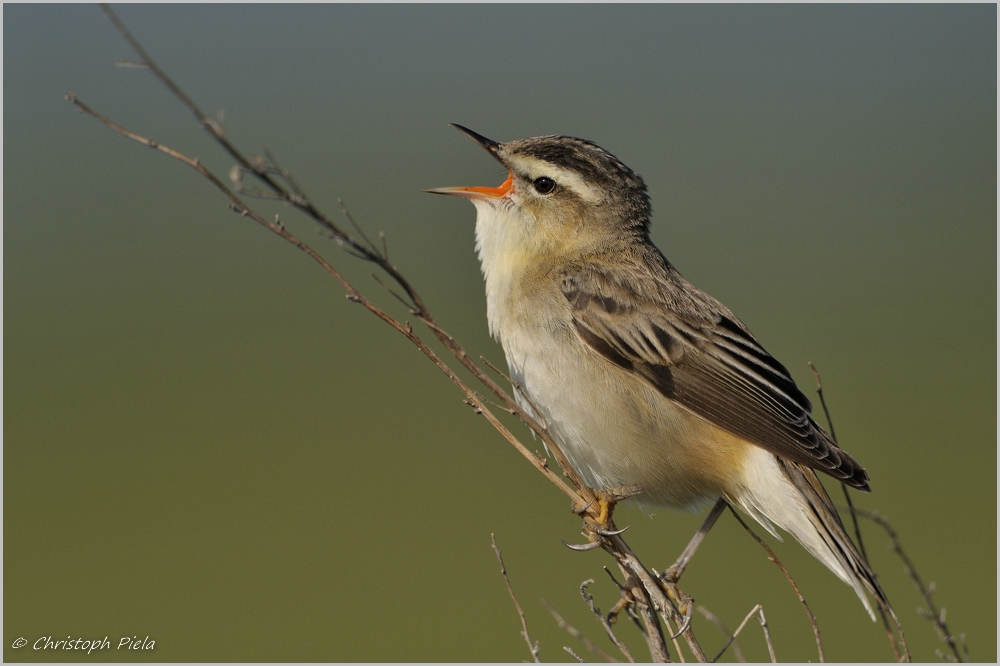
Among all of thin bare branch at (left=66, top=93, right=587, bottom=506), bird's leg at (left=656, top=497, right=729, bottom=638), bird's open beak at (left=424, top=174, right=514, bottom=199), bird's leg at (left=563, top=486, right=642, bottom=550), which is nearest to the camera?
thin bare branch at (left=66, top=93, right=587, bottom=506)

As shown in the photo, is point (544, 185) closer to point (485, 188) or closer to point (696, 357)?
point (485, 188)

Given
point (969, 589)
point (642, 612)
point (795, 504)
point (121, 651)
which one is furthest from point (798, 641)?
point (121, 651)

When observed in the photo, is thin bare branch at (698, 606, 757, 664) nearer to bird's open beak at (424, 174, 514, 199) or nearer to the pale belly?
the pale belly

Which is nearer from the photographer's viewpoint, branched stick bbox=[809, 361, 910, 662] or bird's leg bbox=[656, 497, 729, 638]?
branched stick bbox=[809, 361, 910, 662]

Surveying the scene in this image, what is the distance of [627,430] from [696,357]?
56 centimetres

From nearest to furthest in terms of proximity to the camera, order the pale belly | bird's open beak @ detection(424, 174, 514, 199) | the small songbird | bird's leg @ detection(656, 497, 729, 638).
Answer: bird's leg @ detection(656, 497, 729, 638) < the small songbird < the pale belly < bird's open beak @ detection(424, 174, 514, 199)

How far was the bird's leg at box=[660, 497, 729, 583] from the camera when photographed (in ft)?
13.8

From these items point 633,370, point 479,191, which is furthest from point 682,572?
point 479,191

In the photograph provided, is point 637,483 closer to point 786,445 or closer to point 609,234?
point 786,445

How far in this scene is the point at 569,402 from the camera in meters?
4.30

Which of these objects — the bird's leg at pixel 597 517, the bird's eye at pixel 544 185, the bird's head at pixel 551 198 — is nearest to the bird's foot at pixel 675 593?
the bird's leg at pixel 597 517

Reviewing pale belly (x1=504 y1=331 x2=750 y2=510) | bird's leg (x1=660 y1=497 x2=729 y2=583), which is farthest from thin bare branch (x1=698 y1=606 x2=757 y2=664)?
pale belly (x1=504 y1=331 x2=750 y2=510)

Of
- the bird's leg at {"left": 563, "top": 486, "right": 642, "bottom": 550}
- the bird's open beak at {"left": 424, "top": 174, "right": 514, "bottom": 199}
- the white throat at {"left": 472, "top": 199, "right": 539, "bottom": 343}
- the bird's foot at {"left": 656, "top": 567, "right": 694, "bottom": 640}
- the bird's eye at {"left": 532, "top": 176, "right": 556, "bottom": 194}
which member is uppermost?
the bird's eye at {"left": 532, "top": 176, "right": 556, "bottom": 194}

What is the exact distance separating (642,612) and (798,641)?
19.9ft
